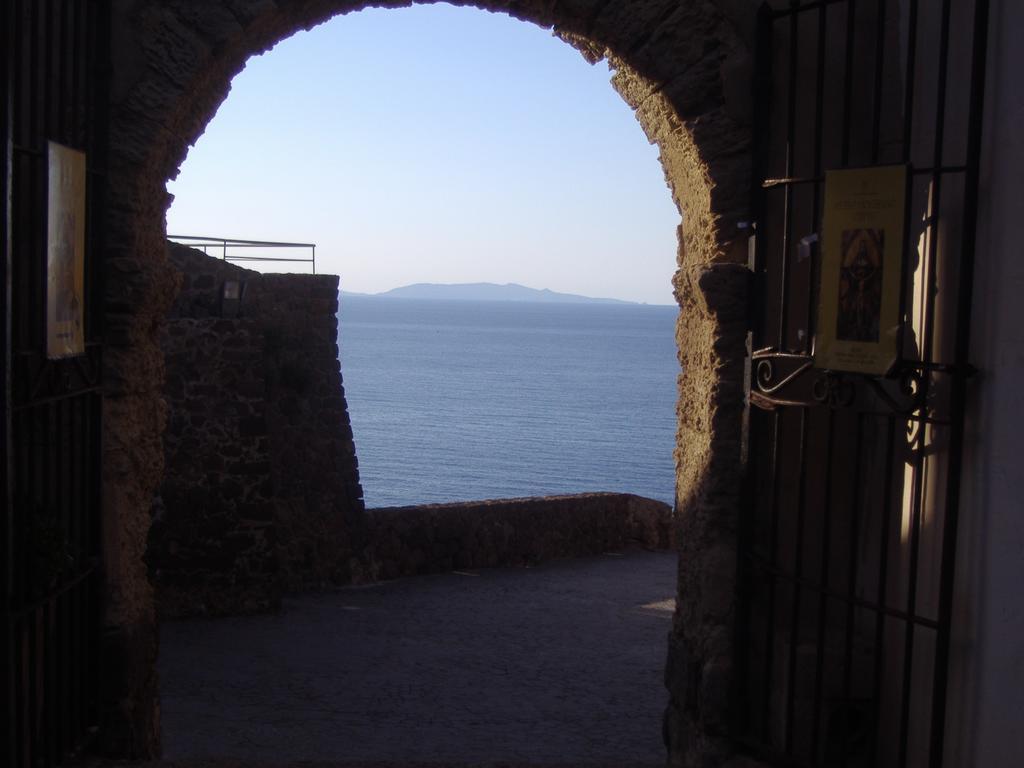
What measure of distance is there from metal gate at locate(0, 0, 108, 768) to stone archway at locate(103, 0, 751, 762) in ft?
0.43

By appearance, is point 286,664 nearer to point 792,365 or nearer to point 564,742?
point 564,742

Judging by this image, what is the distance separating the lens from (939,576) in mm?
4215

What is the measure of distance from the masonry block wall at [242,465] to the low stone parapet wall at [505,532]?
0.50m

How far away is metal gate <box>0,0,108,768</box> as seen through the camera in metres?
4.02

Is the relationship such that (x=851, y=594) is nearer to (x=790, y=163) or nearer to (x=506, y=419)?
(x=790, y=163)

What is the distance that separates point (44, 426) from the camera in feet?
15.0

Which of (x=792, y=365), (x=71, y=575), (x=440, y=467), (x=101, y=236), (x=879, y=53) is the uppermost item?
(x=879, y=53)

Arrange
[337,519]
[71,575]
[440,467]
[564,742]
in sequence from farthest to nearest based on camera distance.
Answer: [440,467], [337,519], [564,742], [71,575]

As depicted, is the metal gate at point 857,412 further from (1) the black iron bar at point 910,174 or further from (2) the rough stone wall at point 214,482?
(2) the rough stone wall at point 214,482

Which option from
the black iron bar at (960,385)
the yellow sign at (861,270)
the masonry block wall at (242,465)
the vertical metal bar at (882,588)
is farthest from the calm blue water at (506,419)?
the black iron bar at (960,385)

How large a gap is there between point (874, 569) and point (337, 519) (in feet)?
34.7

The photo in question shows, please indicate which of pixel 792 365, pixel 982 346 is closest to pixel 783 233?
pixel 792 365

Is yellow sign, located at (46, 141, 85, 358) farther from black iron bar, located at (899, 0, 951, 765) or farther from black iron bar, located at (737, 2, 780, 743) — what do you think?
black iron bar, located at (899, 0, 951, 765)

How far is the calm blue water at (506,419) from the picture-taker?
4591 cm
